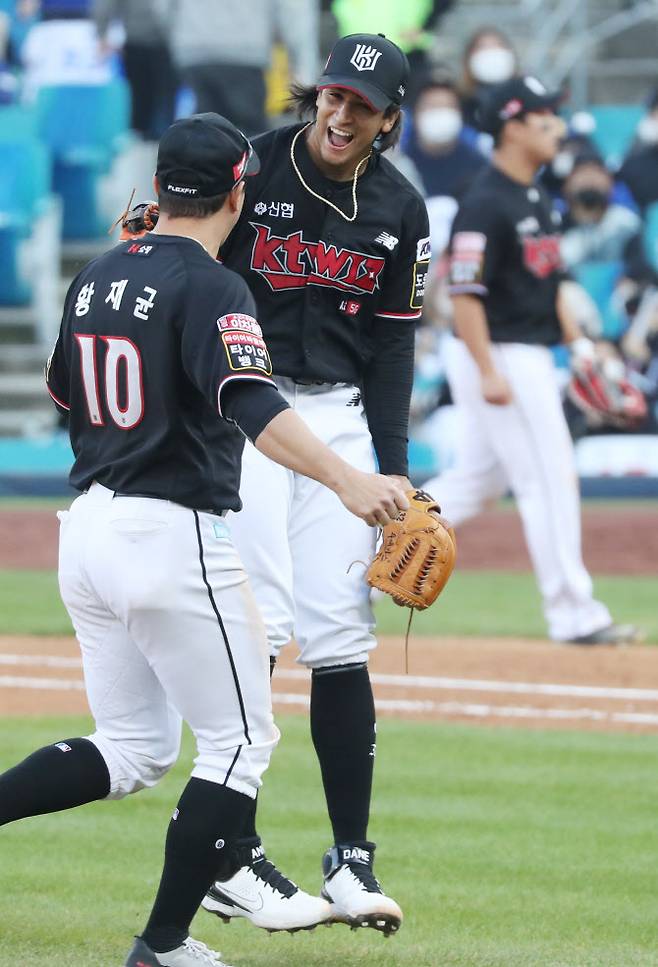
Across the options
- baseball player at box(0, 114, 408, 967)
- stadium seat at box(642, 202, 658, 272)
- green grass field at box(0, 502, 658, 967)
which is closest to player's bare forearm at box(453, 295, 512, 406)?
green grass field at box(0, 502, 658, 967)

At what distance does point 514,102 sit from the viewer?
8.44 m

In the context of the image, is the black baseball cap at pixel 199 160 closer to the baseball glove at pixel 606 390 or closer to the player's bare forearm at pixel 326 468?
the player's bare forearm at pixel 326 468

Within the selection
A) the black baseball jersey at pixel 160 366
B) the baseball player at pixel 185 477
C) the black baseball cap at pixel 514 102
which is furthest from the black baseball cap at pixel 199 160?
the black baseball cap at pixel 514 102

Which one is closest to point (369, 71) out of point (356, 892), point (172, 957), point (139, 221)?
point (139, 221)

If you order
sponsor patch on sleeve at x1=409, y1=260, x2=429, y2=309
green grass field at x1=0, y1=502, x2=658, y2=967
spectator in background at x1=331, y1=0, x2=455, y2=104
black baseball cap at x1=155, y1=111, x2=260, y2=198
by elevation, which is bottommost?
green grass field at x1=0, y1=502, x2=658, y2=967

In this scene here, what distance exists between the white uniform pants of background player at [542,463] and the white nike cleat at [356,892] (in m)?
4.24

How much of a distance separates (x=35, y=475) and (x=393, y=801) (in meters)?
10.1

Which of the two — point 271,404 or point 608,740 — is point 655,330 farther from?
point 271,404

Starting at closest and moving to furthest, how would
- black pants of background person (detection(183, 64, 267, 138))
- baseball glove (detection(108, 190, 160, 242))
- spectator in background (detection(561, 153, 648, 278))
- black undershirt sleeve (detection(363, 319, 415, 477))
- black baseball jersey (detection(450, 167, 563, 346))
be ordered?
baseball glove (detection(108, 190, 160, 242)), black undershirt sleeve (detection(363, 319, 415, 477)), black baseball jersey (detection(450, 167, 563, 346)), black pants of background person (detection(183, 64, 267, 138)), spectator in background (detection(561, 153, 648, 278))

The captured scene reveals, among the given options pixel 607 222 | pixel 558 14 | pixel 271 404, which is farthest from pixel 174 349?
pixel 558 14

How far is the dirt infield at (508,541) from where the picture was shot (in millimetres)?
12375

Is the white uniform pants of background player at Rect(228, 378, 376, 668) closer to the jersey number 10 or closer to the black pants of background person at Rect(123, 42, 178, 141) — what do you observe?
the jersey number 10

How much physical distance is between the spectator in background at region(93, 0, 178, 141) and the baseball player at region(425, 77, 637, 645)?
837cm

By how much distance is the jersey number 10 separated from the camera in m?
3.60
